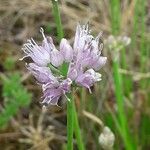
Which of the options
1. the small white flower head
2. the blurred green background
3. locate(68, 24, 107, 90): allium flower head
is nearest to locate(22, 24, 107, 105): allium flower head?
locate(68, 24, 107, 90): allium flower head

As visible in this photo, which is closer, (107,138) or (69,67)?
(69,67)

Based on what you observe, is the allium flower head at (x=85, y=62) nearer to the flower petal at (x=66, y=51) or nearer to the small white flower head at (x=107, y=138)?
the flower petal at (x=66, y=51)

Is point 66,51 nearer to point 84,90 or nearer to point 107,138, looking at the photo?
point 107,138

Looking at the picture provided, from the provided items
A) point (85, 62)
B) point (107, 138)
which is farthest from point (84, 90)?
point (85, 62)

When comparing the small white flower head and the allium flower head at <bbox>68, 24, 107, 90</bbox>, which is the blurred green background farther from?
the allium flower head at <bbox>68, 24, 107, 90</bbox>

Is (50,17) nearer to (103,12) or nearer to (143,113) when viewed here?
(103,12)

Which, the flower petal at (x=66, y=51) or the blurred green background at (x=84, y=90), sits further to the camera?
the blurred green background at (x=84, y=90)

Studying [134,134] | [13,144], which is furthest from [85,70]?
[13,144]

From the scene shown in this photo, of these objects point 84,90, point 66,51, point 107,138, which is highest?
point 66,51

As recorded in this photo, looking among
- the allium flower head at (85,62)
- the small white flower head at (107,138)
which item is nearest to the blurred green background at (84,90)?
the small white flower head at (107,138)
